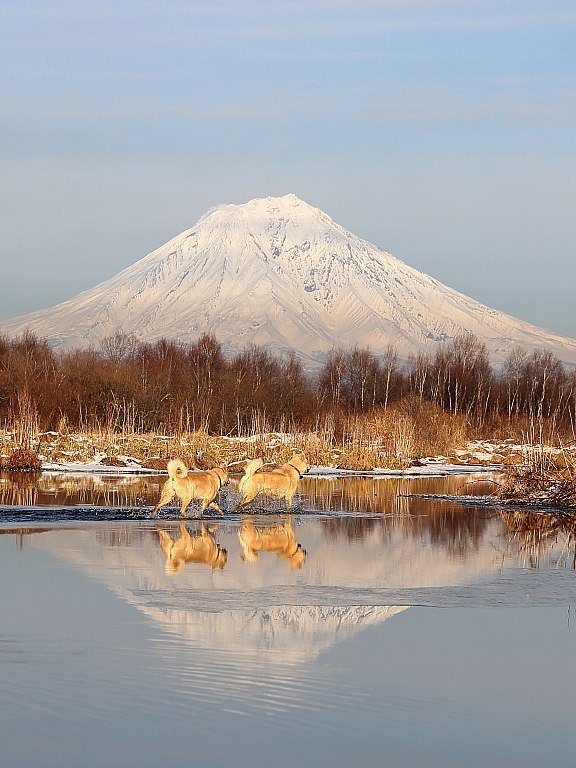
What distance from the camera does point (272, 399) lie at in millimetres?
57594

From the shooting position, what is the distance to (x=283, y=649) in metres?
7.77

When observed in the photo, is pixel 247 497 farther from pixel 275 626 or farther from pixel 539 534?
pixel 275 626

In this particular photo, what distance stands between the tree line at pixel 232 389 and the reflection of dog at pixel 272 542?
18.5 metres

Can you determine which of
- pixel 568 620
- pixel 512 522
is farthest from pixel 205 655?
pixel 512 522

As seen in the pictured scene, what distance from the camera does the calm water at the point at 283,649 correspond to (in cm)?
578

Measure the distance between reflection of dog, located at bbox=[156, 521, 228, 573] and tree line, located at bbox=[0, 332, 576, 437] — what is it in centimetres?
1992

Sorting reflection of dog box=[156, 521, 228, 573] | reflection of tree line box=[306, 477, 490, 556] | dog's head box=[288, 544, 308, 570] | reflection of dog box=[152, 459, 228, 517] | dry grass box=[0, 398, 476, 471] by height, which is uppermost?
dry grass box=[0, 398, 476, 471]

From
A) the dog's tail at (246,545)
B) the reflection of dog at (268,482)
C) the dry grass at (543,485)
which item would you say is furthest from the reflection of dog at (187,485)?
the dry grass at (543,485)

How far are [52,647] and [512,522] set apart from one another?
11112 millimetres

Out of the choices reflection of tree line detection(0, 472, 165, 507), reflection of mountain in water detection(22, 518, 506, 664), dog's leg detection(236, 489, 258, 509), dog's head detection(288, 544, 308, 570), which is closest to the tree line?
reflection of tree line detection(0, 472, 165, 507)

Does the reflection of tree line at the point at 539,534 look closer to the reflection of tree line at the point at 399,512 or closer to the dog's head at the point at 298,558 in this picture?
the reflection of tree line at the point at 399,512

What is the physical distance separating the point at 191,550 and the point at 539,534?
217 inches

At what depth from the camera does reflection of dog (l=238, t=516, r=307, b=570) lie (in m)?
12.4

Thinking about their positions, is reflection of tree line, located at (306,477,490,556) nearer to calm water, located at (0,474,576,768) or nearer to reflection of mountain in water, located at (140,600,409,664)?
calm water, located at (0,474,576,768)
